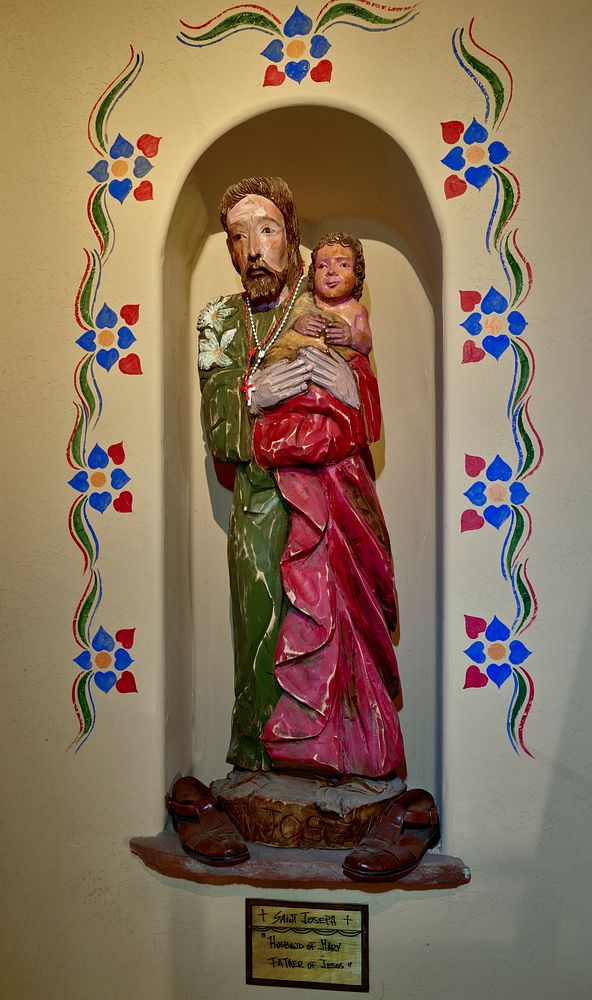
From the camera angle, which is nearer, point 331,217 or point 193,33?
point 193,33

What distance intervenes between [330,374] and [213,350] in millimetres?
332

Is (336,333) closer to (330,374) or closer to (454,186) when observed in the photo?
(330,374)

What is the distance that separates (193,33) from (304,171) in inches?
17.5

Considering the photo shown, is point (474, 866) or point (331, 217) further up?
point (331, 217)

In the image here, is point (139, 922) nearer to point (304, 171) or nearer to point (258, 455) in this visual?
point (258, 455)

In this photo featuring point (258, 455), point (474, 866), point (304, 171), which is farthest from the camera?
point (304, 171)

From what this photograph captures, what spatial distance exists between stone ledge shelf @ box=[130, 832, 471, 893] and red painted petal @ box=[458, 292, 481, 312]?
1.21 m

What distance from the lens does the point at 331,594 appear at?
215 cm

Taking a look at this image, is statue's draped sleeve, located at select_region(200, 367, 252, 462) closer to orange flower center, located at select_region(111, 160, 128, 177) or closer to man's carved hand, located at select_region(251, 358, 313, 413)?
man's carved hand, located at select_region(251, 358, 313, 413)

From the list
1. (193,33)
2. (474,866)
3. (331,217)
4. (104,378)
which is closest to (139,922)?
(474,866)

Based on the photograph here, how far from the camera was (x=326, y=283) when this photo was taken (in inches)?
87.8

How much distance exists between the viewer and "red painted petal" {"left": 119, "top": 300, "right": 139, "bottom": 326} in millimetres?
2262

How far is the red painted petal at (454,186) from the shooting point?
85.1 inches

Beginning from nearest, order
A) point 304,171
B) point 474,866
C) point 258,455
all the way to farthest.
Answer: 1. point 474,866
2. point 258,455
3. point 304,171
